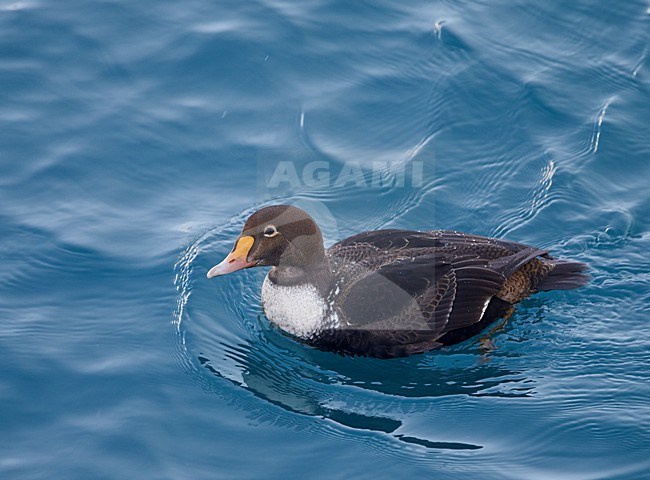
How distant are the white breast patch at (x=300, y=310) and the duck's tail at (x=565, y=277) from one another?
1.73 meters

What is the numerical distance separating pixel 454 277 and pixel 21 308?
10.9 feet

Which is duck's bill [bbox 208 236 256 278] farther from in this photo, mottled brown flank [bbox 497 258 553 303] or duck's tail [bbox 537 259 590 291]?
duck's tail [bbox 537 259 590 291]

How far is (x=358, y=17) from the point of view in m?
10.5

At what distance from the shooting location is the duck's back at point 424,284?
7.16m

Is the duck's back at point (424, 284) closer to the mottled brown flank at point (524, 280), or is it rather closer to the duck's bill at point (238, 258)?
the mottled brown flank at point (524, 280)

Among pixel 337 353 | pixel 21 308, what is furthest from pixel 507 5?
pixel 21 308

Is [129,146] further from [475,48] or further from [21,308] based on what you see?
[475,48]

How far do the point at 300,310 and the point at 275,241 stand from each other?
Result: 556 millimetres

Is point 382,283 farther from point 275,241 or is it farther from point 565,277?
point 565,277

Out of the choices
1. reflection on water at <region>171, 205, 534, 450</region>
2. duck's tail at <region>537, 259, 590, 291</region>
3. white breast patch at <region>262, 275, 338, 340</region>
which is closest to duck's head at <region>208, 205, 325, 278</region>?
white breast patch at <region>262, 275, 338, 340</region>

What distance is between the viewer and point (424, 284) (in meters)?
7.23

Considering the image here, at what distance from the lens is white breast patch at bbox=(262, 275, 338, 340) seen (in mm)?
7285

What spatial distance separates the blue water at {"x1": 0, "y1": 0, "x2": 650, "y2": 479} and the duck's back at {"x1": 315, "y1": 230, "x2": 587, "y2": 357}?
20cm

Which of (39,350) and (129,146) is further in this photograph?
(129,146)
